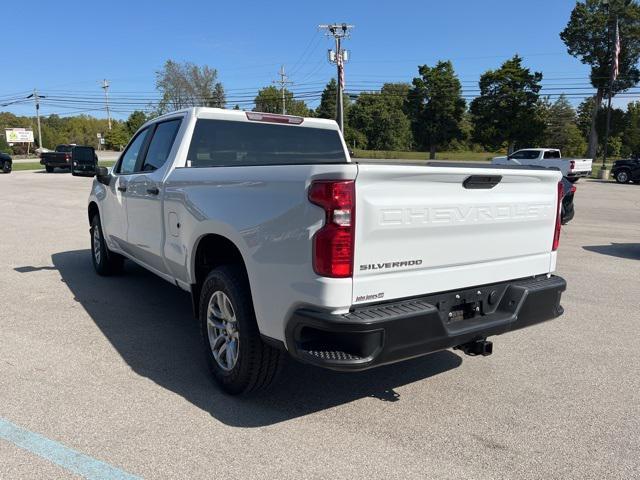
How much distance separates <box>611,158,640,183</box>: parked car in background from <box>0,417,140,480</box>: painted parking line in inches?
1247

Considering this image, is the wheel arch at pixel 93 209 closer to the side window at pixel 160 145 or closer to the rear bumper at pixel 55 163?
the side window at pixel 160 145

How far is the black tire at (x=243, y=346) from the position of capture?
3.19 meters

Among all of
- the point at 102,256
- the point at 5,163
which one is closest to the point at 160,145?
the point at 102,256

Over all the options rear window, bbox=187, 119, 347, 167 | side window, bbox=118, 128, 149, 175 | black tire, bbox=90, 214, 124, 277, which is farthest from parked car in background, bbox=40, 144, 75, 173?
rear window, bbox=187, 119, 347, 167

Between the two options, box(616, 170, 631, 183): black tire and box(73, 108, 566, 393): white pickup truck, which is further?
box(616, 170, 631, 183): black tire

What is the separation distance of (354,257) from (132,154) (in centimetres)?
388

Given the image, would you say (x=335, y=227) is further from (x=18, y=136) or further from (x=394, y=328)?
(x=18, y=136)

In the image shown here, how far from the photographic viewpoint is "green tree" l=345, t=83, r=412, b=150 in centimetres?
8625

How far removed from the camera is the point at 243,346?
10.6 ft

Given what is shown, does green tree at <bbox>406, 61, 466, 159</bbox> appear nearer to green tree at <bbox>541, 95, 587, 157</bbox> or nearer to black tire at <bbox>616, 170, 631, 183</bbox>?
green tree at <bbox>541, 95, 587, 157</bbox>

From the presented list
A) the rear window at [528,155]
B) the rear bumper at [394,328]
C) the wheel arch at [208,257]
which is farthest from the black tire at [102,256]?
the rear window at [528,155]

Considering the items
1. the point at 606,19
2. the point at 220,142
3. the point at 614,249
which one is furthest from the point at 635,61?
the point at 220,142

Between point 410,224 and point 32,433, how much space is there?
8.14ft

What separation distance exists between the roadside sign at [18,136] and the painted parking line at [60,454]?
90891mm
